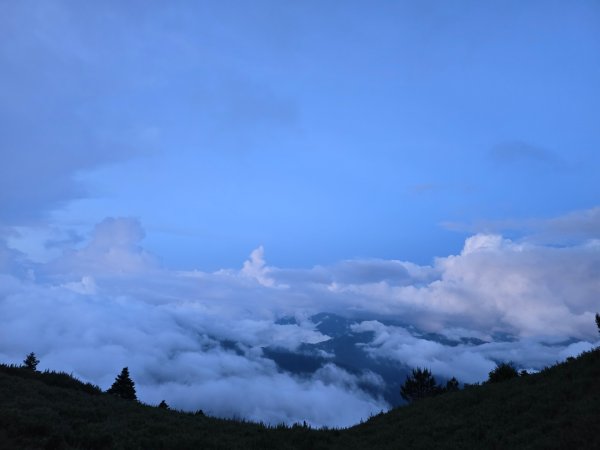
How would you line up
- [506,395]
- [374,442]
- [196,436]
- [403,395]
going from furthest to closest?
[403,395], [506,395], [374,442], [196,436]

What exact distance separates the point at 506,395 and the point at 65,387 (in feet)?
77.1

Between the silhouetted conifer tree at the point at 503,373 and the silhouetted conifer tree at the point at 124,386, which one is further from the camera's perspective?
the silhouetted conifer tree at the point at 124,386

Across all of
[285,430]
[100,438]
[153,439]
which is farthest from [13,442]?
[285,430]

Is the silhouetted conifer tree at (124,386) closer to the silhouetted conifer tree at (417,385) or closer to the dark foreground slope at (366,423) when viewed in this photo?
the dark foreground slope at (366,423)

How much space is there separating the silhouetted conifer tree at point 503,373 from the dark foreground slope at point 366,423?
3.44 metres

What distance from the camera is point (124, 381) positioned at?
50312 mm

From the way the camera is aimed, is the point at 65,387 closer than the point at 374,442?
No

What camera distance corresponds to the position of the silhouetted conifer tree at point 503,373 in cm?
2526

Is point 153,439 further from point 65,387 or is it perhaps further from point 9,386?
point 65,387

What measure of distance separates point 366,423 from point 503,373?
9174 mm

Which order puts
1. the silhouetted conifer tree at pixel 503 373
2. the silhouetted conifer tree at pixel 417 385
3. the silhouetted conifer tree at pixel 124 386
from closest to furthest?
the silhouetted conifer tree at pixel 503 373 < the silhouetted conifer tree at pixel 124 386 < the silhouetted conifer tree at pixel 417 385

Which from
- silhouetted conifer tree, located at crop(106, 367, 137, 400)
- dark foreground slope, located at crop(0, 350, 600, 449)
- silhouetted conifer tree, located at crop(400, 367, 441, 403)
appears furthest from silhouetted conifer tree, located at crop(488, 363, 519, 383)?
silhouetted conifer tree, located at crop(106, 367, 137, 400)

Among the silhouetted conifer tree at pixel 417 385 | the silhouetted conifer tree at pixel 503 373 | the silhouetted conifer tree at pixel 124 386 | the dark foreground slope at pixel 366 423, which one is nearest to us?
the dark foreground slope at pixel 366 423

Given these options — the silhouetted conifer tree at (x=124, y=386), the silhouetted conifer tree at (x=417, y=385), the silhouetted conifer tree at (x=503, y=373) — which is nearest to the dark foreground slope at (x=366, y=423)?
the silhouetted conifer tree at (x=503, y=373)
